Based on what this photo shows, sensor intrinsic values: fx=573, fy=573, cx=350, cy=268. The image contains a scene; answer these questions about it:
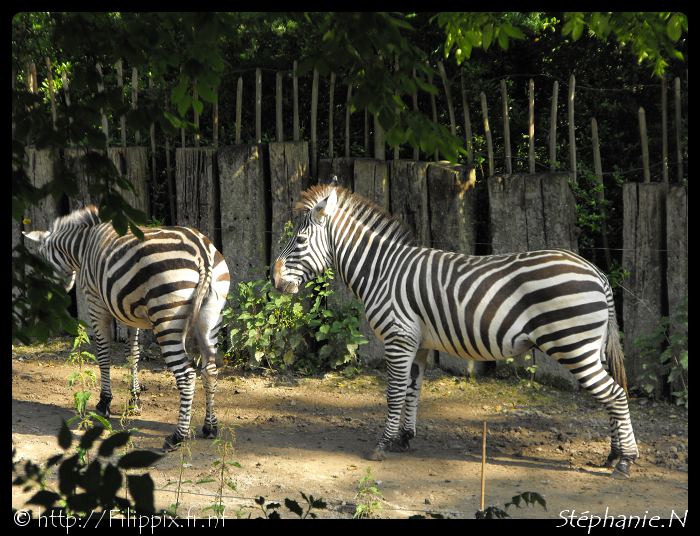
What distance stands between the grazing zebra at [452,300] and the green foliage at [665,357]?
1144 mm

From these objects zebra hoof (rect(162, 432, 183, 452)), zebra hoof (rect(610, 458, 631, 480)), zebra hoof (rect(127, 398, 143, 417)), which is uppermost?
zebra hoof (rect(127, 398, 143, 417))

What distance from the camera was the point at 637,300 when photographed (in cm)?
546

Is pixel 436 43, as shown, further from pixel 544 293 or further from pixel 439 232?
pixel 544 293

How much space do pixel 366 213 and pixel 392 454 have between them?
199 cm

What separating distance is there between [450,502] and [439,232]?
3072mm

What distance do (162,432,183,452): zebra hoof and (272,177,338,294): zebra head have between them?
144cm


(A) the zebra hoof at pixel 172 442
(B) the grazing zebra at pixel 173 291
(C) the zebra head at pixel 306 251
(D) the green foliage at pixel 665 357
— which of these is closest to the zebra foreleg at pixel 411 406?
(C) the zebra head at pixel 306 251

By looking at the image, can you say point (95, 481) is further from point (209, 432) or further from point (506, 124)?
point (506, 124)

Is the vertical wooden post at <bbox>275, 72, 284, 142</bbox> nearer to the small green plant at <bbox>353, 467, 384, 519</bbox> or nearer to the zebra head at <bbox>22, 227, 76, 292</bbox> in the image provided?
the zebra head at <bbox>22, 227, 76, 292</bbox>

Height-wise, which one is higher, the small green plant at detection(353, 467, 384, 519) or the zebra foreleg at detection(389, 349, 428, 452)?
the zebra foreleg at detection(389, 349, 428, 452)

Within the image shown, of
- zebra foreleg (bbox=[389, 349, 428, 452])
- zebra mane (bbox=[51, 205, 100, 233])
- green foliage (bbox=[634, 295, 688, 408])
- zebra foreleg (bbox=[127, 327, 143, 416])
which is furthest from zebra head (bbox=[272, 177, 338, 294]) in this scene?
green foliage (bbox=[634, 295, 688, 408])

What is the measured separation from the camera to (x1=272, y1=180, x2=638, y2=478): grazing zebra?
4082 millimetres

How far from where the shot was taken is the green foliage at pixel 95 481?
1.57 m

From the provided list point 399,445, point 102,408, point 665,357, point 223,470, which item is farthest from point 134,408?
point 665,357
